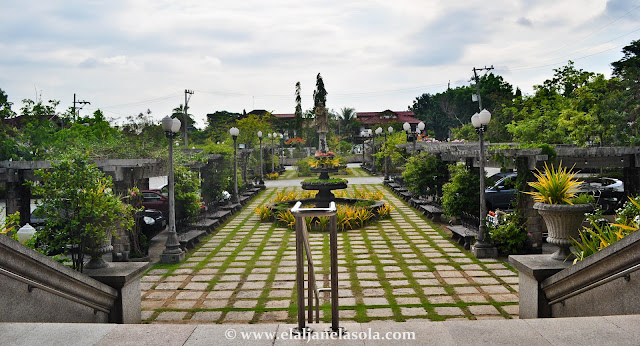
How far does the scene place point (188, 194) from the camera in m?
13.0

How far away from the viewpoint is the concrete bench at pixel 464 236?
37.1 ft

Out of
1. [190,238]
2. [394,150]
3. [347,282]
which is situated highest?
[394,150]

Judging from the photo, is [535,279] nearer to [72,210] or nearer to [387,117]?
[72,210]

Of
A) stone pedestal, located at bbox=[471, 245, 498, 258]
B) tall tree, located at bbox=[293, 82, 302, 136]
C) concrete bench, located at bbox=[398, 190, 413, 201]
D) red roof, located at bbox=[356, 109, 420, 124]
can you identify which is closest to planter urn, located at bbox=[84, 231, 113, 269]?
stone pedestal, located at bbox=[471, 245, 498, 258]

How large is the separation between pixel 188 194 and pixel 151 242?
151 centimetres

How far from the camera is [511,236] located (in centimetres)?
1053

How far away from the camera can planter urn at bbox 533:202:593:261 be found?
5.69 meters

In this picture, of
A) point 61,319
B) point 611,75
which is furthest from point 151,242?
point 611,75

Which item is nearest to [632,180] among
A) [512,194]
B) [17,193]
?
[512,194]

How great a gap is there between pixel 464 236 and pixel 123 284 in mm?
7846

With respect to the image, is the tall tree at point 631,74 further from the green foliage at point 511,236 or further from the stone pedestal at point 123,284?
the stone pedestal at point 123,284

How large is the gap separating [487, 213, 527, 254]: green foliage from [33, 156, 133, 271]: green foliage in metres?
7.60

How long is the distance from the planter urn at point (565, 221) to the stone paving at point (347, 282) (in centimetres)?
155

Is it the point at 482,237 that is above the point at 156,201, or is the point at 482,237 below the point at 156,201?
below
